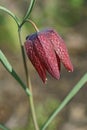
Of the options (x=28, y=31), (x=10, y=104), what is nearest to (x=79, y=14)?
(x=28, y=31)

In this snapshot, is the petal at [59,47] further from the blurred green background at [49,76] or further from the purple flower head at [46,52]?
the blurred green background at [49,76]

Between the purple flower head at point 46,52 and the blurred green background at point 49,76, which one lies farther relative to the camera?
the blurred green background at point 49,76

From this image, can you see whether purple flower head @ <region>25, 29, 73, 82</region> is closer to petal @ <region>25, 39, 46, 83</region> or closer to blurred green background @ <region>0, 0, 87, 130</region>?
petal @ <region>25, 39, 46, 83</region>

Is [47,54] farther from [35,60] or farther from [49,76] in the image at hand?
[49,76]

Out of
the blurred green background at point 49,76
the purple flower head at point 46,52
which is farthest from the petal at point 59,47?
the blurred green background at point 49,76

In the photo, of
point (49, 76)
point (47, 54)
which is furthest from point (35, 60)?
point (49, 76)

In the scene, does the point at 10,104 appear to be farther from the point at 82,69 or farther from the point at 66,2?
the point at 66,2
